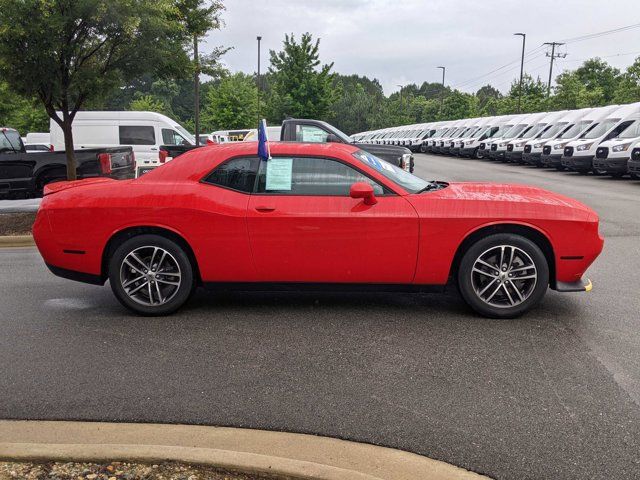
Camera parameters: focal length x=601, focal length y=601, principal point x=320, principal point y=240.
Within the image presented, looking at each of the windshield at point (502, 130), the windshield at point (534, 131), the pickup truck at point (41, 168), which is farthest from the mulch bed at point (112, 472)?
the windshield at point (502, 130)

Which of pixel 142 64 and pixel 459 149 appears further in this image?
pixel 459 149

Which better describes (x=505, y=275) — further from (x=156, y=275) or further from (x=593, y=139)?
(x=593, y=139)

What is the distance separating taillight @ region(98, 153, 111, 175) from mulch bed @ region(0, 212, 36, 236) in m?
1.70

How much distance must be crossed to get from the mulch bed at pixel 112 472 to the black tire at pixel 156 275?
7.91ft

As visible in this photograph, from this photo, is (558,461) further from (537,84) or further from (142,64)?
(537,84)

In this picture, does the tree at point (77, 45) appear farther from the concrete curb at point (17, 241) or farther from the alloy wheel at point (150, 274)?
the alloy wheel at point (150, 274)

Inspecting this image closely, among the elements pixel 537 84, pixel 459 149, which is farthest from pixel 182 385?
pixel 537 84

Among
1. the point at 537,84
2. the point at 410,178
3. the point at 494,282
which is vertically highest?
the point at 537,84

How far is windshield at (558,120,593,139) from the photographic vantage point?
24703mm

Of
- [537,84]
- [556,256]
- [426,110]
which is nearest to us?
[556,256]

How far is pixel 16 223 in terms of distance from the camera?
35.1ft

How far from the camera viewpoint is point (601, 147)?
1975 cm

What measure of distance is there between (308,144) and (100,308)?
8.13ft

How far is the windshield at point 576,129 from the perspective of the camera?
2470 cm
